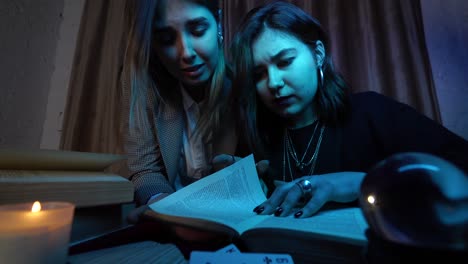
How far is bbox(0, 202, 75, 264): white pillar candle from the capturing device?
25 centimetres

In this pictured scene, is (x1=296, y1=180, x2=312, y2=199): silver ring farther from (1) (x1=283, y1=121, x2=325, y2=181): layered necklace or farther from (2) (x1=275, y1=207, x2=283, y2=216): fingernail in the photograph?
(1) (x1=283, y1=121, x2=325, y2=181): layered necklace

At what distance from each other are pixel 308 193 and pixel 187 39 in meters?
0.60

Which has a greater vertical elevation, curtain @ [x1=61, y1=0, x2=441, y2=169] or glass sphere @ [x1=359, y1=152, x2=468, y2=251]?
curtain @ [x1=61, y1=0, x2=441, y2=169]

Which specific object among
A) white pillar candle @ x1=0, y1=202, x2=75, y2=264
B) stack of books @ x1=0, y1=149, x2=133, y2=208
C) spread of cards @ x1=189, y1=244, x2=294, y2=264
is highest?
stack of books @ x1=0, y1=149, x2=133, y2=208

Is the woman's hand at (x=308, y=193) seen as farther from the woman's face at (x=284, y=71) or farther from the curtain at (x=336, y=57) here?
the curtain at (x=336, y=57)

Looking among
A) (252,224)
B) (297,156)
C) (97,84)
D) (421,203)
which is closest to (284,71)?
(297,156)

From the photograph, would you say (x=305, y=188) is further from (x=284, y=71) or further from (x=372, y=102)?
(x=372, y=102)

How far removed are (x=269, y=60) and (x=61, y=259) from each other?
0.65 m

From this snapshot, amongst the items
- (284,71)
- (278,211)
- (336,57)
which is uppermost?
(336,57)

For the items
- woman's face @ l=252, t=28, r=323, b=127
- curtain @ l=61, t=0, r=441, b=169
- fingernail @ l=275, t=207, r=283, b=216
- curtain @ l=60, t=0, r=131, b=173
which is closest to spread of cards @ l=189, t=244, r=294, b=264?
fingernail @ l=275, t=207, r=283, b=216

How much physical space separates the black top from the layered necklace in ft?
0.04

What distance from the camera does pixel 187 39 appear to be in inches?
34.0

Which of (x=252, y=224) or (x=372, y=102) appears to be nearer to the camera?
(x=252, y=224)

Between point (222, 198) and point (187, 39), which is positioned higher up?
point (187, 39)
